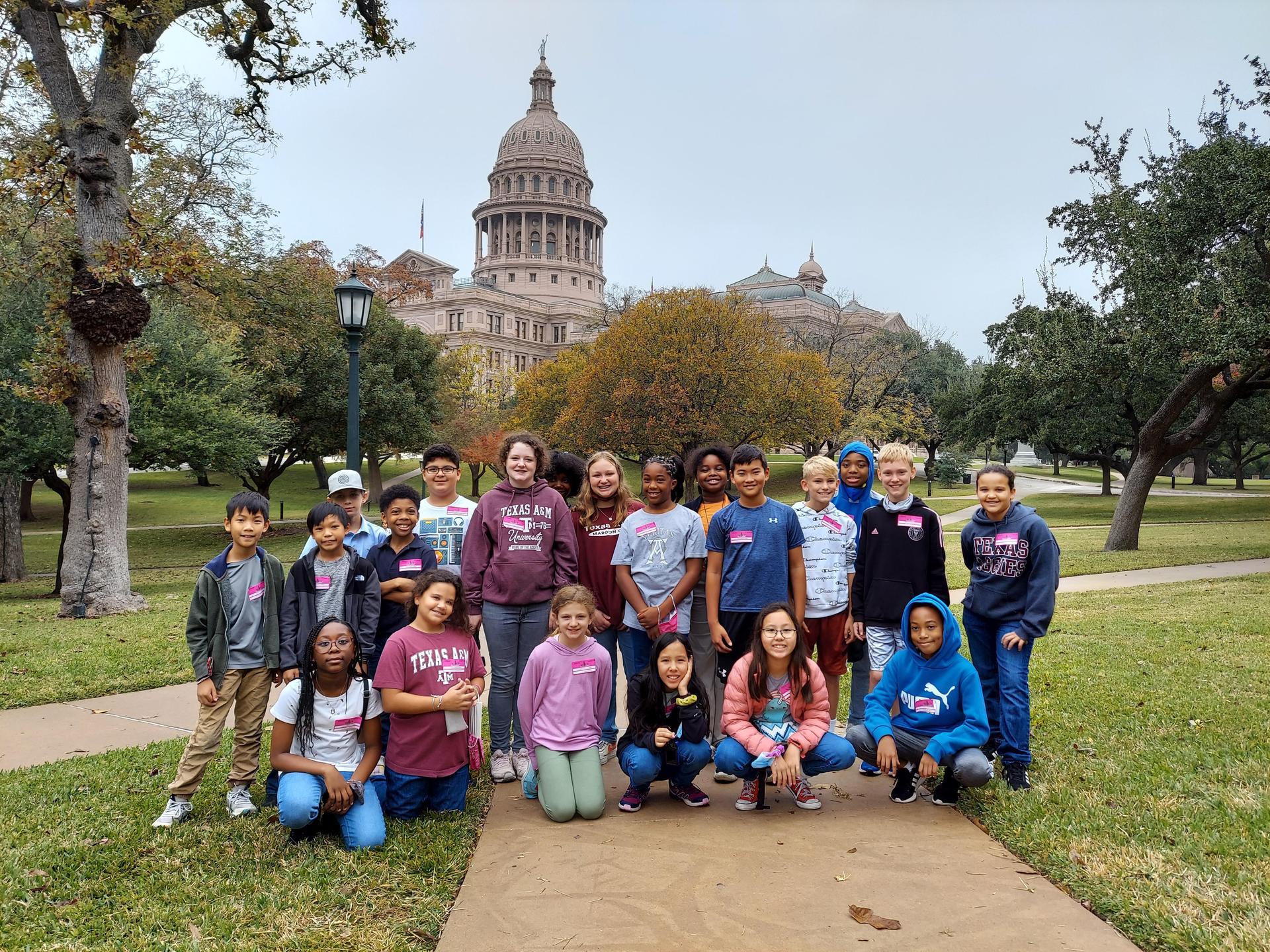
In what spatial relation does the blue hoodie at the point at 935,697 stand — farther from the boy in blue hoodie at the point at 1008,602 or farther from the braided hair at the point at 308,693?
the braided hair at the point at 308,693

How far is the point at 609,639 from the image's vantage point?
218 inches

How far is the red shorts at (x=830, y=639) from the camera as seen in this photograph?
209 inches

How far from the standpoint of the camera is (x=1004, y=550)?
4809mm

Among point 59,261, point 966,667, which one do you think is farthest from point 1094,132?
point 59,261

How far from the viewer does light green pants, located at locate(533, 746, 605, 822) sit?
4.31 meters

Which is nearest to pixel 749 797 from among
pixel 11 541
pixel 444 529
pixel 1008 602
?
pixel 1008 602

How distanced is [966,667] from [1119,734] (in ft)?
6.02

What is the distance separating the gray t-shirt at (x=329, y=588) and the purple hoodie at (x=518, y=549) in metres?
0.67

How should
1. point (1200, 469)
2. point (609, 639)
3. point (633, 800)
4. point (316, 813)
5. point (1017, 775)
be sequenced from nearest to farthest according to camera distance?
point (316, 813), point (633, 800), point (1017, 775), point (609, 639), point (1200, 469)

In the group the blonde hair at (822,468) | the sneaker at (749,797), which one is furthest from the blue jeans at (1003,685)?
the sneaker at (749,797)

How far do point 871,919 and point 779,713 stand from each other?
1.28 m

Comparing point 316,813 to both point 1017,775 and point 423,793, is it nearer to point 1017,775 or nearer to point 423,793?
point 423,793

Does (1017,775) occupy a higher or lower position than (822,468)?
lower

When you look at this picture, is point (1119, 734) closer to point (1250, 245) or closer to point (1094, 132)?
point (1250, 245)
